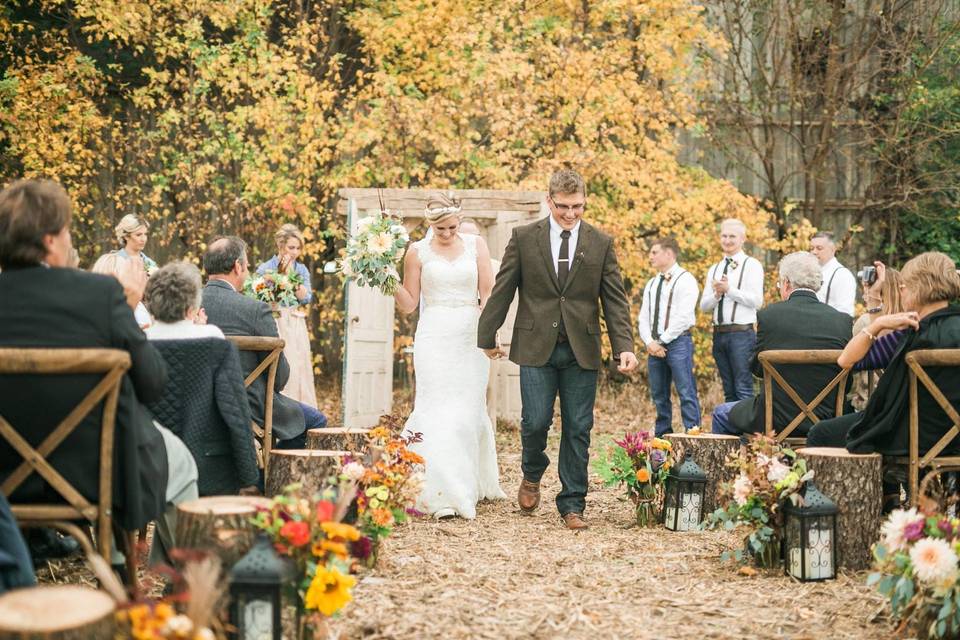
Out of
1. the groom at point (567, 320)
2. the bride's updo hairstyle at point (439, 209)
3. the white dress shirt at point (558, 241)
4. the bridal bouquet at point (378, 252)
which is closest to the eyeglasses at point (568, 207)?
the groom at point (567, 320)

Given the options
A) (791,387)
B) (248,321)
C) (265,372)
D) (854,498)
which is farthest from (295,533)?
(791,387)

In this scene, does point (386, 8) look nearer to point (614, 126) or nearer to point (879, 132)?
point (614, 126)

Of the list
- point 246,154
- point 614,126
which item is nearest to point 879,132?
point 614,126

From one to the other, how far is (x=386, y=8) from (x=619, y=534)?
9646mm

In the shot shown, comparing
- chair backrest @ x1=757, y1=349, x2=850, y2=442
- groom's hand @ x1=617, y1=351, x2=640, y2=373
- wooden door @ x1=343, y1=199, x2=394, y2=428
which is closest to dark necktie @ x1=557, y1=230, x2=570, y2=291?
groom's hand @ x1=617, y1=351, x2=640, y2=373

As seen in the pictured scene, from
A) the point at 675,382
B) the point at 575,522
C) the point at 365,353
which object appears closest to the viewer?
the point at 575,522

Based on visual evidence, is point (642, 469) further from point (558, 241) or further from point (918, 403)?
point (918, 403)

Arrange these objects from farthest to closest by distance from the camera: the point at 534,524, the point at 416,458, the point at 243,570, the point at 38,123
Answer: the point at 38,123 < the point at 534,524 < the point at 416,458 < the point at 243,570

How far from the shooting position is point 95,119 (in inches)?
539

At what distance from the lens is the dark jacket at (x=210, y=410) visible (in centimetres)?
514

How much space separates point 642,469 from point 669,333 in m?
3.52

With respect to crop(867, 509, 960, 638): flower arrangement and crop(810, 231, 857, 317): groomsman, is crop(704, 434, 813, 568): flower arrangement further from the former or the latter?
crop(810, 231, 857, 317): groomsman

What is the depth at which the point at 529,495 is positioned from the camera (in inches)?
283

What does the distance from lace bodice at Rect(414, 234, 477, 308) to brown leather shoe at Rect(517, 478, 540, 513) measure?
4.38 feet
